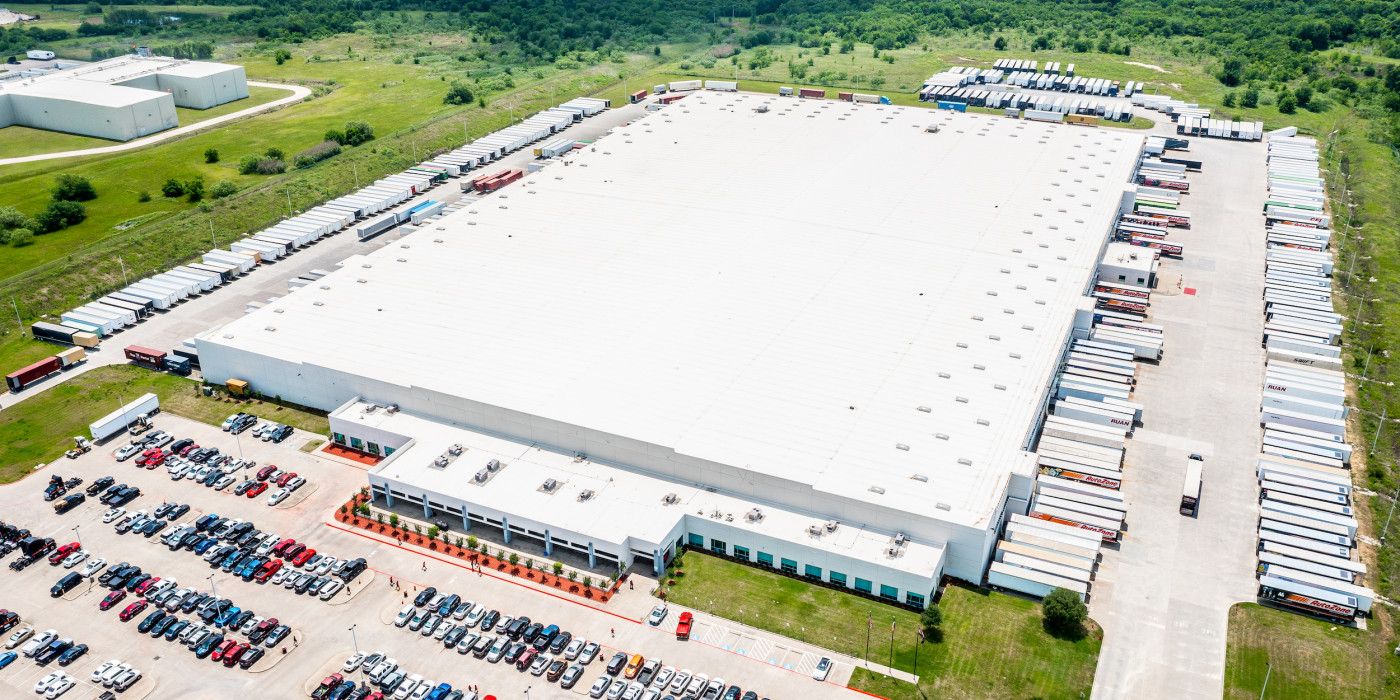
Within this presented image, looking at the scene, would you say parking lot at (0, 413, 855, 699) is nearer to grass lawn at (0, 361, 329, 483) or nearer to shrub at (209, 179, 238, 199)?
grass lawn at (0, 361, 329, 483)

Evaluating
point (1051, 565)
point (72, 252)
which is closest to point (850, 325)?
point (1051, 565)

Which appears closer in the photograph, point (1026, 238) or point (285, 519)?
point (285, 519)

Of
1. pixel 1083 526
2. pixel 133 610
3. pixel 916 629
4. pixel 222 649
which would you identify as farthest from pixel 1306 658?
pixel 133 610

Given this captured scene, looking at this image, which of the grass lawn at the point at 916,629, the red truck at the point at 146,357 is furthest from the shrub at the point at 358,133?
the grass lawn at the point at 916,629

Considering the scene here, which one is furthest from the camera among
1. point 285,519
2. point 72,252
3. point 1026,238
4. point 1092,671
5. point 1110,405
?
point 72,252

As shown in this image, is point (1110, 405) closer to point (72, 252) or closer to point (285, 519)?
point (285, 519)

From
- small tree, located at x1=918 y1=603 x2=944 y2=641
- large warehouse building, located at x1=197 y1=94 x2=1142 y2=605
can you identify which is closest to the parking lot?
large warehouse building, located at x1=197 y1=94 x2=1142 y2=605
